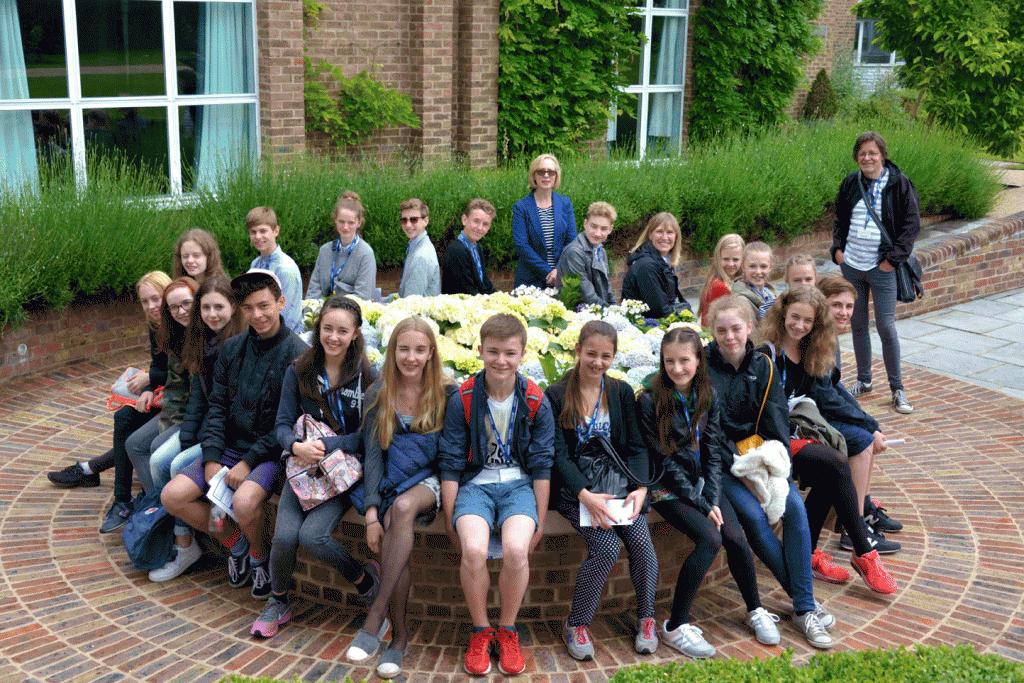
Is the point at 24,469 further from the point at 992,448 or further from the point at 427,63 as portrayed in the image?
Answer: the point at 427,63

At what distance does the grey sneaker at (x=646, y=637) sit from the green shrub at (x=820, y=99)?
16.0m

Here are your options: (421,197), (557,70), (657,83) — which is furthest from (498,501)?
(657,83)

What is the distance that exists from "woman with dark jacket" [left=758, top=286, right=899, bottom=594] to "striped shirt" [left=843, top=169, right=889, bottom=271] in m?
2.79

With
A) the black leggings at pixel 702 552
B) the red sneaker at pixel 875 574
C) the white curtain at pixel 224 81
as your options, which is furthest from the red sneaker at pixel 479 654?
the white curtain at pixel 224 81

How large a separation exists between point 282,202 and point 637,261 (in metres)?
3.46

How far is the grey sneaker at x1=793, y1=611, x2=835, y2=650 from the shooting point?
4516mm

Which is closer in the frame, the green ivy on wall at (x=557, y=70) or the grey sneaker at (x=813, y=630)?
the grey sneaker at (x=813, y=630)

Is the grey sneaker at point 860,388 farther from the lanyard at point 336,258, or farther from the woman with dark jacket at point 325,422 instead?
the woman with dark jacket at point 325,422

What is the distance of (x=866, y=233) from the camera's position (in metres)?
7.96

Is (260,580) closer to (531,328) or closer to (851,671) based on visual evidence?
(531,328)

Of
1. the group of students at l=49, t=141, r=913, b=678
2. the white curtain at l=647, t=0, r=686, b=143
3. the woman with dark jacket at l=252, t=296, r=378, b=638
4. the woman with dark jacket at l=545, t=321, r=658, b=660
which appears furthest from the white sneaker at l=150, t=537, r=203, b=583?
the white curtain at l=647, t=0, r=686, b=143

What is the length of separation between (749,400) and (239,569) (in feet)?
8.73

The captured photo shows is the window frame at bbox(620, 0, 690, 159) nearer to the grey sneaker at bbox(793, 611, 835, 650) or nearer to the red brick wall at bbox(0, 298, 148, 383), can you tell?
the red brick wall at bbox(0, 298, 148, 383)

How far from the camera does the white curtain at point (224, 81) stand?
1023 cm
